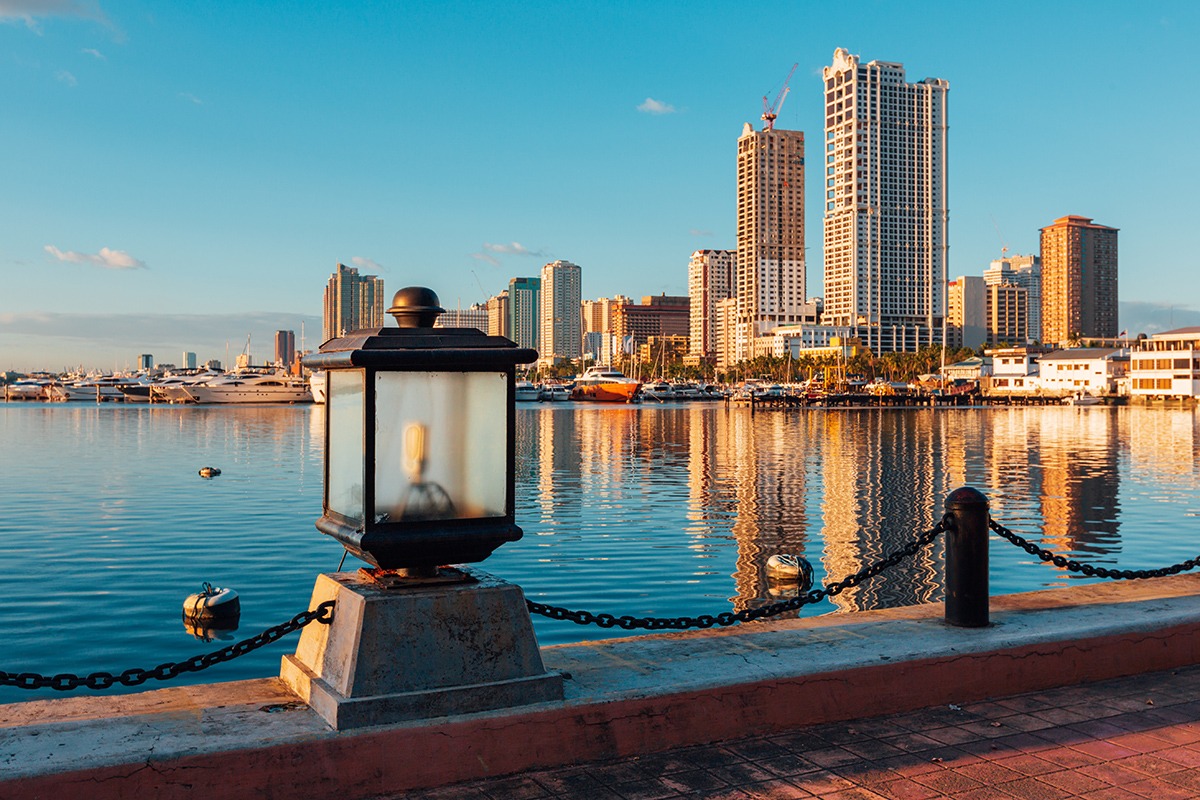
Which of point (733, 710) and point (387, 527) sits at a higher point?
point (387, 527)

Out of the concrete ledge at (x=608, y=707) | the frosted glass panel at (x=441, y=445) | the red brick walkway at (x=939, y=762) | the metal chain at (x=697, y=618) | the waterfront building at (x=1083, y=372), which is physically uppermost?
the waterfront building at (x=1083, y=372)

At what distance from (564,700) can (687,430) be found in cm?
7503

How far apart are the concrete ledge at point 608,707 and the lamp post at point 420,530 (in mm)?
177

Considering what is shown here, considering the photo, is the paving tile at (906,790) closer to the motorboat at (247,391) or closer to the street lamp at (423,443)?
the street lamp at (423,443)

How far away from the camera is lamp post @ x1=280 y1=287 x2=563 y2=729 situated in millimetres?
4766

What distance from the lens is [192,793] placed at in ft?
13.7

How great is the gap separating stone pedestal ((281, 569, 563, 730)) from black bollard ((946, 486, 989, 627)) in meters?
3.06

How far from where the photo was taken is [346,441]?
519 cm

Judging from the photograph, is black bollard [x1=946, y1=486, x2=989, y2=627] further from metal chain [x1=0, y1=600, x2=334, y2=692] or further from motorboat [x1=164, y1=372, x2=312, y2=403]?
motorboat [x1=164, y1=372, x2=312, y2=403]

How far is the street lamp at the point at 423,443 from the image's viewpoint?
16.3 feet

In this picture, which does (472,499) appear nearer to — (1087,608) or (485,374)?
(485,374)

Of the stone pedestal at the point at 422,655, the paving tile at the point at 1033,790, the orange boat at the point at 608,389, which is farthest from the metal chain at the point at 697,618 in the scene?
the orange boat at the point at 608,389

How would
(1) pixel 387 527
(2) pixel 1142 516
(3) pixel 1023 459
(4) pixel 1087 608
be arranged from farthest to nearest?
(3) pixel 1023 459, (2) pixel 1142 516, (4) pixel 1087 608, (1) pixel 387 527

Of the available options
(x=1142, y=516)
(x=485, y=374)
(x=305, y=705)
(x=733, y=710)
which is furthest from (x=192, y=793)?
(x=1142, y=516)
